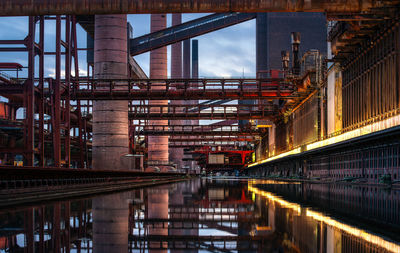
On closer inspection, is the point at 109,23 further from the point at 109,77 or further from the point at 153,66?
the point at 153,66

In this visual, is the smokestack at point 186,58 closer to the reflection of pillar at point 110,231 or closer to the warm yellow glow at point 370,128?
the warm yellow glow at point 370,128

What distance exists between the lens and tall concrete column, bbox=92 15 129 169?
37.6 meters

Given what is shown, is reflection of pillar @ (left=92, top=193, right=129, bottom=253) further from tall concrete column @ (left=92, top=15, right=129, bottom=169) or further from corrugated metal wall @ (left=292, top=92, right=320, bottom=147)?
corrugated metal wall @ (left=292, top=92, right=320, bottom=147)

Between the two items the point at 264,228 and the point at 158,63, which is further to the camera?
the point at 158,63

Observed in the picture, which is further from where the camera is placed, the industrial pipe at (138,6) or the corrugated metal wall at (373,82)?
the corrugated metal wall at (373,82)

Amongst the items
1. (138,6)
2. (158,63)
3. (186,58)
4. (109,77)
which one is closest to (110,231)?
(138,6)

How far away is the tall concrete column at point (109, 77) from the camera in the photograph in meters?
37.6

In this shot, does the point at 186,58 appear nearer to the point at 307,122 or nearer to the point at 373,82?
the point at 307,122

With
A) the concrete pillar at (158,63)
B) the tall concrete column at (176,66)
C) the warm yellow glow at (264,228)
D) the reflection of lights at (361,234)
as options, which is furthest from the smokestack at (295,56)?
the tall concrete column at (176,66)

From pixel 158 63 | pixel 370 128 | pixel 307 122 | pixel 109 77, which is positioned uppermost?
pixel 158 63

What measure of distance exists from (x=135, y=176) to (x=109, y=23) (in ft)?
37.9

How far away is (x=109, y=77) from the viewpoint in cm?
3791

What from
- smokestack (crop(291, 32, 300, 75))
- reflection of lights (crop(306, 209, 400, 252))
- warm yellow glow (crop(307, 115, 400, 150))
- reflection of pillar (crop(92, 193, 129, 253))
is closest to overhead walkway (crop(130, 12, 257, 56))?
smokestack (crop(291, 32, 300, 75))

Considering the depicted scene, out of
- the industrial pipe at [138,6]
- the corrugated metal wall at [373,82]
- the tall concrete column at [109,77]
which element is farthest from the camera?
the tall concrete column at [109,77]
